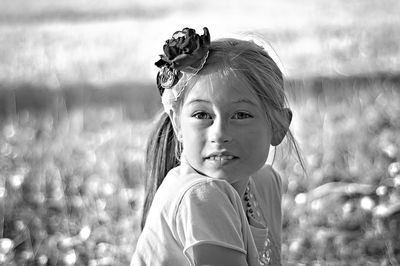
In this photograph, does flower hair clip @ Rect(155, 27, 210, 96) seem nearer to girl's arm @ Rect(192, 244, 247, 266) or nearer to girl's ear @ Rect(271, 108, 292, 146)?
girl's ear @ Rect(271, 108, 292, 146)

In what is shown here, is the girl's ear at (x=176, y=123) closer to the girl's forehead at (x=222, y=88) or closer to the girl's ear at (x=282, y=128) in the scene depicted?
the girl's forehead at (x=222, y=88)

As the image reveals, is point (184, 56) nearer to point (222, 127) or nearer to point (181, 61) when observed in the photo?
point (181, 61)

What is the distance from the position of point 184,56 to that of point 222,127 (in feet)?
0.70

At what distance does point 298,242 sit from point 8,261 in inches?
44.7

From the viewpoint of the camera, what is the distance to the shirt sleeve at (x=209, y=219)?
1840mm

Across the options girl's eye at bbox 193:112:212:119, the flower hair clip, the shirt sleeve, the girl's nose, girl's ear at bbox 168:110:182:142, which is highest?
the flower hair clip

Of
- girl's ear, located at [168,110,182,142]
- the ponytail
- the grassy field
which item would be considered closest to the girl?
girl's ear, located at [168,110,182,142]

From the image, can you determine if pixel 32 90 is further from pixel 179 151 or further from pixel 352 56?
pixel 179 151

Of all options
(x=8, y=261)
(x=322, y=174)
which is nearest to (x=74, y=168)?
(x=8, y=261)

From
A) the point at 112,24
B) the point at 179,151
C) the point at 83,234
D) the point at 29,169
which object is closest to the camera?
the point at 179,151

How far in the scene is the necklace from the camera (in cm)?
226

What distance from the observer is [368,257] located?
3.05 metres

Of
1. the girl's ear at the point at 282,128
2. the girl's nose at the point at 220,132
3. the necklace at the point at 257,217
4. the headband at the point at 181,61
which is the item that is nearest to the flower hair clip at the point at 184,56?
the headband at the point at 181,61

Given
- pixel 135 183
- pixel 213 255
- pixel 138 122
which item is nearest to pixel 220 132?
pixel 213 255
